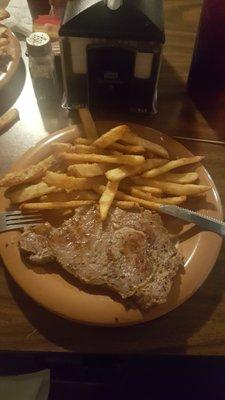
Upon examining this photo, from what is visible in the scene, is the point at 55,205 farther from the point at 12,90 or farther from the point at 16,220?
the point at 12,90

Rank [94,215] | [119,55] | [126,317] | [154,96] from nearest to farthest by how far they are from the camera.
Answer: [126,317]
[94,215]
[119,55]
[154,96]

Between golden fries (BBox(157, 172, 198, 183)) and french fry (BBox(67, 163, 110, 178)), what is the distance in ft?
0.60

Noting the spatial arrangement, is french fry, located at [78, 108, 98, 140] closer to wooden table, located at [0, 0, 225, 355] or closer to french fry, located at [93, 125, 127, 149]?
french fry, located at [93, 125, 127, 149]

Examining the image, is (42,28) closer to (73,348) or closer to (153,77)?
(153,77)

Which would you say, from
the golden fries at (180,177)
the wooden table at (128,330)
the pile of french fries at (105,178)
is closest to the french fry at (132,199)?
the pile of french fries at (105,178)

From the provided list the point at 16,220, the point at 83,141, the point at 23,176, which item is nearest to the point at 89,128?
the point at 83,141

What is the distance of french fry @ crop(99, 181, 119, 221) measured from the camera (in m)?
1.07

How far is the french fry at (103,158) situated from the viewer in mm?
1145

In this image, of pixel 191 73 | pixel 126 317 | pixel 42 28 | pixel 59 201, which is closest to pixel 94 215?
pixel 59 201

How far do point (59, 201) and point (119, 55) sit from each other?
54 centimetres

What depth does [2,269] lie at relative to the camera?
1.17m

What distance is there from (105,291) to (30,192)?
357 millimetres

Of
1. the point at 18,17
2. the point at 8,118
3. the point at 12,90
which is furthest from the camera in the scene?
the point at 18,17

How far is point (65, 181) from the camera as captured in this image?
1.13 m
